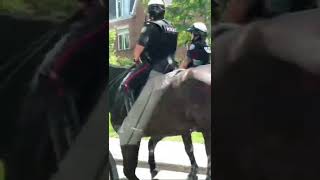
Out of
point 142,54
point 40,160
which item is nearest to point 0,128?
point 40,160

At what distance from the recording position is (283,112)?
1579mm

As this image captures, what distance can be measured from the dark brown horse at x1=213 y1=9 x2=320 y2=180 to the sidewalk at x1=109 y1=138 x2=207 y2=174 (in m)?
0.06

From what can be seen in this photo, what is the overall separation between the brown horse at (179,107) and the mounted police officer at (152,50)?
42 mm

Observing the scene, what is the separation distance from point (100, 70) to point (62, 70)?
15 centimetres

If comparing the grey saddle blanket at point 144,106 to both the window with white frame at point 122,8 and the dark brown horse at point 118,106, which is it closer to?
the dark brown horse at point 118,106

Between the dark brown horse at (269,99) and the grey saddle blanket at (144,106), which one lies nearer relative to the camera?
the dark brown horse at (269,99)

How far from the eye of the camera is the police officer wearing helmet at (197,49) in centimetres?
167

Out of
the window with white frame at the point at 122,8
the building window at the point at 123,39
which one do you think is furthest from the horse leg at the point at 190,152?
the window with white frame at the point at 122,8

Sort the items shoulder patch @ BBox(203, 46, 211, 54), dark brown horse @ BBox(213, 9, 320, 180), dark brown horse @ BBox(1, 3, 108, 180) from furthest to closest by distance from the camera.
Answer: dark brown horse @ BBox(1, 3, 108, 180)
shoulder patch @ BBox(203, 46, 211, 54)
dark brown horse @ BBox(213, 9, 320, 180)

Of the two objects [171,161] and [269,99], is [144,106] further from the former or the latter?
[269,99]

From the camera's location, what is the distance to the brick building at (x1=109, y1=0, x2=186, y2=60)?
1.74 metres

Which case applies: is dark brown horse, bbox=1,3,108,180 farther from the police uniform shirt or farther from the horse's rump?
the police uniform shirt

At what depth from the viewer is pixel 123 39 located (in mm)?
1762

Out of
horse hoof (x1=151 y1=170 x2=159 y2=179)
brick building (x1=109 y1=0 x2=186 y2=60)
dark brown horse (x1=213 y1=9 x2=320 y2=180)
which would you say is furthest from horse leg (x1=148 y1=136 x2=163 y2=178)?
brick building (x1=109 y1=0 x2=186 y2=60)
